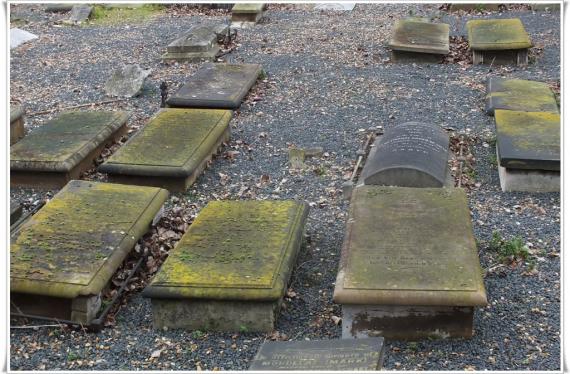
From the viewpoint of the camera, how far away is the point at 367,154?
8.20 metres

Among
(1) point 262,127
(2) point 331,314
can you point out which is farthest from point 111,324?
(1) point 262,127

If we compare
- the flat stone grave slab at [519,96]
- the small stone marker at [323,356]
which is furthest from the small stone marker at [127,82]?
the small stone marker at [323,356]

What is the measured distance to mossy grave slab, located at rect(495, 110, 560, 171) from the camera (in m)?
7.15

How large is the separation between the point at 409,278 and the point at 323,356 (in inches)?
43.3

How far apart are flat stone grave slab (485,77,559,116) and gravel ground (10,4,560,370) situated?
0.28 meters

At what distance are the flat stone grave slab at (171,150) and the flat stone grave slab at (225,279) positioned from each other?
5.57 feet

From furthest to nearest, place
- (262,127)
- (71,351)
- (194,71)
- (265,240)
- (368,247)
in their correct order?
(194,71) → (262,127) → (265,240) → (368,247) → (71,351)

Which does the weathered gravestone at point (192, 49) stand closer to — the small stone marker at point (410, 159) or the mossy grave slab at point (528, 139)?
the small stone marker at point (410, 159)

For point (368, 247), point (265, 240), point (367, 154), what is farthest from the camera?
point (367, 154)

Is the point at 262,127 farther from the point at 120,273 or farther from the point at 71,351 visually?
the point at 71,351

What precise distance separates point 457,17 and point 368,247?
1036cm

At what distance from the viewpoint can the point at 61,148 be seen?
26.0 ft

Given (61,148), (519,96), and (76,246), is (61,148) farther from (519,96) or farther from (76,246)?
(519,96)

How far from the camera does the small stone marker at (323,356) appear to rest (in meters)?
4.07
